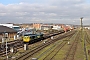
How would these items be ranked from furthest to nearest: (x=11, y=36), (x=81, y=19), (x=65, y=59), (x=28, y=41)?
(x=81, y=19)
(x=11, y=36)
(x=28, y=41)
(x=65, y=59)

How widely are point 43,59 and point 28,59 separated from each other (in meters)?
1.86

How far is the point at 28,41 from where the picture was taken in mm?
39031

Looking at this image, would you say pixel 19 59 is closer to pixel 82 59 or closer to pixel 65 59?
pixel 65 59

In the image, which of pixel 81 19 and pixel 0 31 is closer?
pixel 0 31

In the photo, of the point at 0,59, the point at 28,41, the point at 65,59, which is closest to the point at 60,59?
the point at 65,59

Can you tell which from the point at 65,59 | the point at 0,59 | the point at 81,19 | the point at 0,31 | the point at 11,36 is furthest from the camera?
the point at 81,19

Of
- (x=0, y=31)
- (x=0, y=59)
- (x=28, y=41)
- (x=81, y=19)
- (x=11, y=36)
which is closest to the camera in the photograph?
(x=0, y=59)

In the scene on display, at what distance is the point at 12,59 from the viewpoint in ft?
66.7

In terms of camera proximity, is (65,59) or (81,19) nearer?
(65,59)

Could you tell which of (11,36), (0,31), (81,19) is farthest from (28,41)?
(81,19)

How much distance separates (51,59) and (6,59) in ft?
18.3

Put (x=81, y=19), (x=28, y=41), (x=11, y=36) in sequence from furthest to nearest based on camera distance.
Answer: (x=81, y=19), (x=11, y=36), (x=28, y=41)

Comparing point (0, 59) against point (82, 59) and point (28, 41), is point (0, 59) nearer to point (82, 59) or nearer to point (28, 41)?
point (82, 59)

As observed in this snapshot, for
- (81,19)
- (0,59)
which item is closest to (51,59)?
(0,59)
